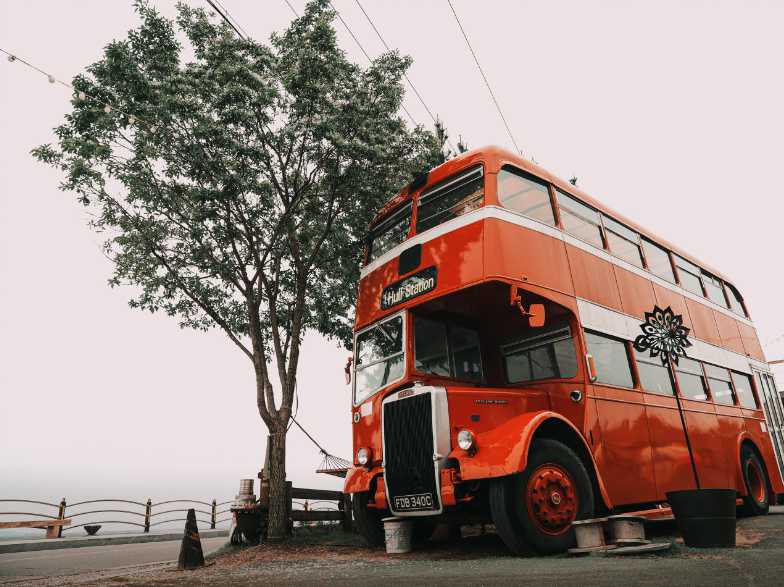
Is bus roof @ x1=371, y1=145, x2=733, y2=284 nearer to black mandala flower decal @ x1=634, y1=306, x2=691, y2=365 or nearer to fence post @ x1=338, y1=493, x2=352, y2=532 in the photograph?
black mandala flower decal @ x1=634, y1=306, x2=691, y2=365

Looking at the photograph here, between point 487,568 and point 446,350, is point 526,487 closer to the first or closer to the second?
point 487,568

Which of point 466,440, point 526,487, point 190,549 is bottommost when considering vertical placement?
point 190,549

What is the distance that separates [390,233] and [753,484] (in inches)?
300

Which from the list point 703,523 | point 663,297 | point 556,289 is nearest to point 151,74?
point 556,289

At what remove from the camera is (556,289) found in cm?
641

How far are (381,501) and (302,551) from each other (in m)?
2.63

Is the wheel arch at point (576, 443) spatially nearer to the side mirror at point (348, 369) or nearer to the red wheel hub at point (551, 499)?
the red wheel hub at point (551, 499)

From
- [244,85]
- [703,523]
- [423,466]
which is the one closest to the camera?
[703,523]

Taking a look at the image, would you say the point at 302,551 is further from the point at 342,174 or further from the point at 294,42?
the point at 294,42

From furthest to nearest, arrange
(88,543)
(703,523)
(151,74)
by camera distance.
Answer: (88,543)
(151,74)
(703,523)

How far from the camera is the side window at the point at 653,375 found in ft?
23.7

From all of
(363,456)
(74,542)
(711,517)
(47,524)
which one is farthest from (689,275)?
(47,524)

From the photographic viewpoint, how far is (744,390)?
9.86m

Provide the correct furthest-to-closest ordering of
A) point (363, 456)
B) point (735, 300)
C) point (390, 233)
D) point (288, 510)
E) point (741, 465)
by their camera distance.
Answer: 1. point (735, 300)
2. point (288, 510)
3. point (741, 465)
4. point (390, 233)
5. point (363, 456)
